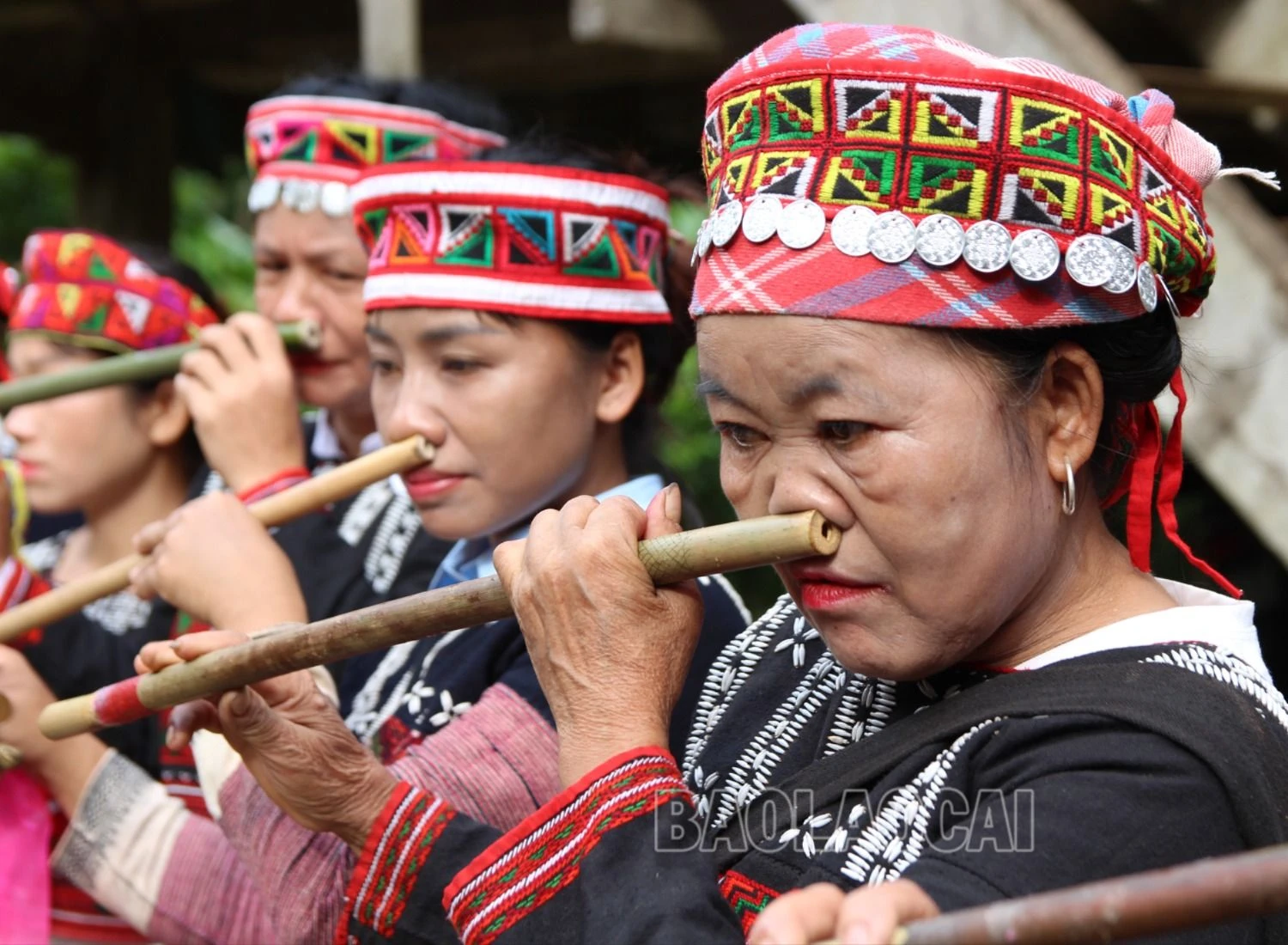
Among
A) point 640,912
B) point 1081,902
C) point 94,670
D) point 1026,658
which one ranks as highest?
point 1081,902

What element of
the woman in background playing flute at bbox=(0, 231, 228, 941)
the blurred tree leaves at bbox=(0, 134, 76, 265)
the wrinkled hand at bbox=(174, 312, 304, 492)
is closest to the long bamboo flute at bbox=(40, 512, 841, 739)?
the wrinkled hand at bbox=(174, 312, 304, 492)

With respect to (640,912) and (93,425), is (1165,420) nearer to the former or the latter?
(640,912)

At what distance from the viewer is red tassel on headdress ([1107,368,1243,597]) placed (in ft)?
5.70

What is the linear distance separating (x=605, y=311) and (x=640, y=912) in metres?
1.26

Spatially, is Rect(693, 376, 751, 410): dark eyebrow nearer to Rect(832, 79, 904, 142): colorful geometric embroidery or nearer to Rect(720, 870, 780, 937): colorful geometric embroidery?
Rect(832, 79, 904, 142): colorful geometric embroidery

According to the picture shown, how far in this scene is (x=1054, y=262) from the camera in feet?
5.10

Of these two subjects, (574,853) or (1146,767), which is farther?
(574,853)

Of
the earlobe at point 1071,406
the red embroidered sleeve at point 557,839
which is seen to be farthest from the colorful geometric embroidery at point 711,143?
the red embroidered sleeve at point 557,839

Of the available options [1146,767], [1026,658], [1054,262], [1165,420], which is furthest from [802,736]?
[1165,420]

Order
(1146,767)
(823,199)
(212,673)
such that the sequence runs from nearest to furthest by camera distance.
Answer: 1. (1146,767)
2. (823,199)
3. (212,673)

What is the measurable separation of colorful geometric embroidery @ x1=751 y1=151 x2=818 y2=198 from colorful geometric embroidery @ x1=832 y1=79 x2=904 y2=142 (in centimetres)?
5

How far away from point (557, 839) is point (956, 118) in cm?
84

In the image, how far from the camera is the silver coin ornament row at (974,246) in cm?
156

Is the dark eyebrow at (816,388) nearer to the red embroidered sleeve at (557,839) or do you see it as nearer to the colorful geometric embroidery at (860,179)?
the colorful geometric embroidery at (860,179)
